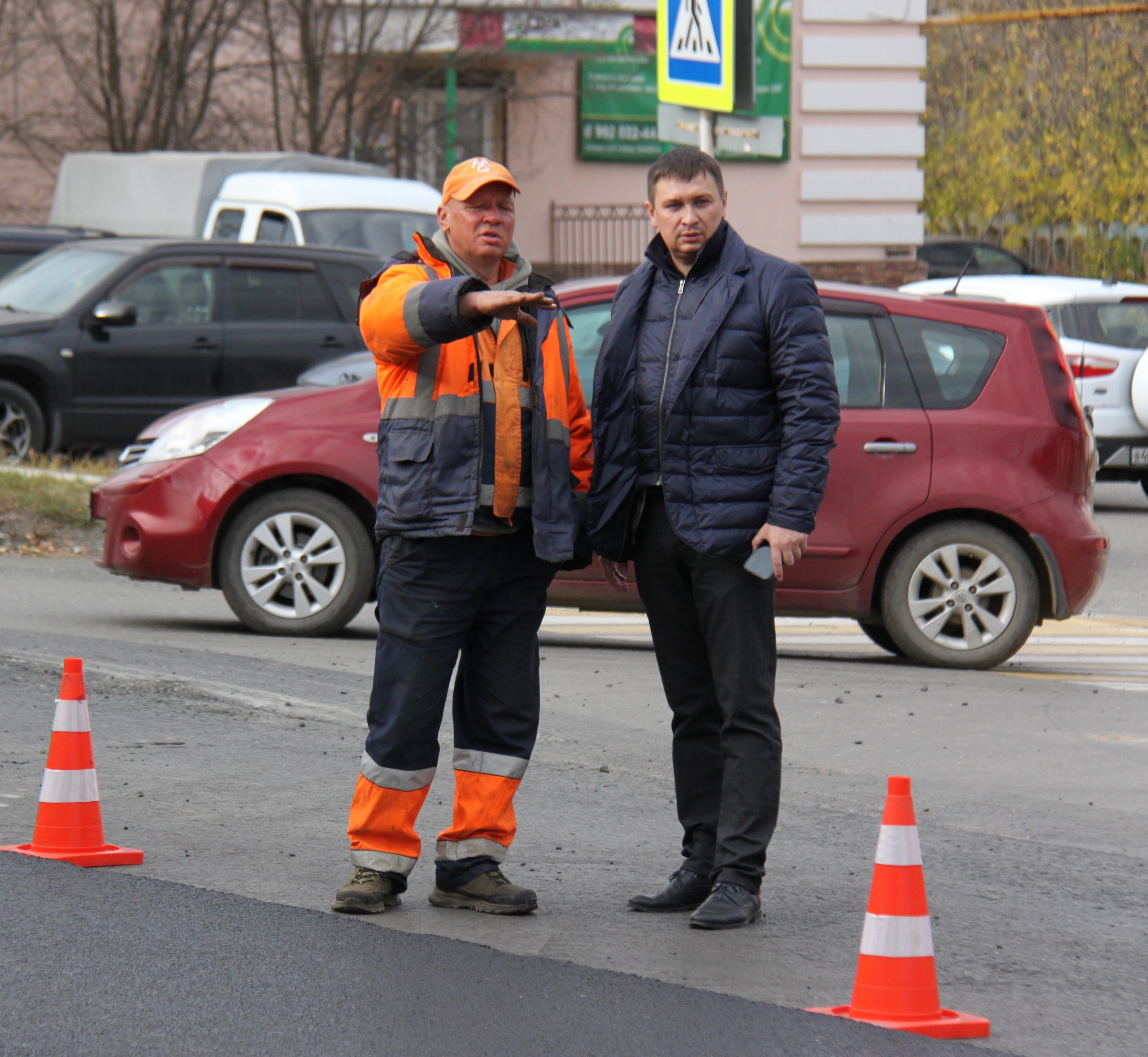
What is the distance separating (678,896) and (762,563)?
0.88 m

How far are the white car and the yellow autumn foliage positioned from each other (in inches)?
688

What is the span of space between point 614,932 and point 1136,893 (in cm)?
151

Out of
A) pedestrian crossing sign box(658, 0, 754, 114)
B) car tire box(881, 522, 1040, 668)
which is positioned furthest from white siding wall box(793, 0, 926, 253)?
car tire box(881, 522, 1040, 668)

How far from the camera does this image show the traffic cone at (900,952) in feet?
13.7

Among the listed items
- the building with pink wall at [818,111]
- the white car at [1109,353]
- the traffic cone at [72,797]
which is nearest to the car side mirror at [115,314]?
the white car at [1109,353]

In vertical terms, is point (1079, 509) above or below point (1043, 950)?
above

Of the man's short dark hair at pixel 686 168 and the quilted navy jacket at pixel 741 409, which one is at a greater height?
the man's short dark hair at pixel 686 168

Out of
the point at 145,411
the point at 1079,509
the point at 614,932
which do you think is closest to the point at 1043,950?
the point at 614,932

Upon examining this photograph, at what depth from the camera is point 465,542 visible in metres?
4.99

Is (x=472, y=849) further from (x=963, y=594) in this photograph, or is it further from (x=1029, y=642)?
(x=1029, y=642)

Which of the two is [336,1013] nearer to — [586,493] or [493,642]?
[493,642]

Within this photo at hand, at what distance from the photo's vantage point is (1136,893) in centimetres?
546

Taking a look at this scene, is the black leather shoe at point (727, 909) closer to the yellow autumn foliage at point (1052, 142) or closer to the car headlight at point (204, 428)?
the car headlight at point (204, 428)

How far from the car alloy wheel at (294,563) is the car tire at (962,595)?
255 cm
